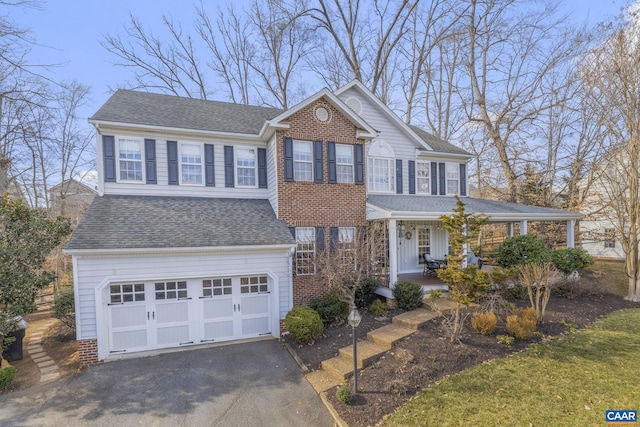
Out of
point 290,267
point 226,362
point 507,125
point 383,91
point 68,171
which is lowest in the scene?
point 226,362

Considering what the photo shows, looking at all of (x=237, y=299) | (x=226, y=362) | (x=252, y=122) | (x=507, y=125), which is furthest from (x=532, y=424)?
(x=507, y=125)

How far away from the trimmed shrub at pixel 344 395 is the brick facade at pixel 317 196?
14.8ft

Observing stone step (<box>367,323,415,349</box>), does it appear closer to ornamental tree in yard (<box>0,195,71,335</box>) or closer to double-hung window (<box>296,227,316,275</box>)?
double-hung window (<box>296,227,316,275</box>)

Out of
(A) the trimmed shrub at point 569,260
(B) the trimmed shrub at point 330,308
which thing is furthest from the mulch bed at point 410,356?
(A) the trimmed shrub at point 569,260

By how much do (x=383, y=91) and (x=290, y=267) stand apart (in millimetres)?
18510

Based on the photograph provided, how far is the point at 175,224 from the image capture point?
930 cm

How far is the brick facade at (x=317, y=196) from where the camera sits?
10.4m

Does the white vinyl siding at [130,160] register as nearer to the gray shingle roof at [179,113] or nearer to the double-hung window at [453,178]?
the gray shingle roof at [179,113]

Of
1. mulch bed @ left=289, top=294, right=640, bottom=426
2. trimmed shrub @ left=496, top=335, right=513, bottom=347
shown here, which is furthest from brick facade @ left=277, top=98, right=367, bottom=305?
trimmed shrub @ left=496, top=335, right=513, bottom=347

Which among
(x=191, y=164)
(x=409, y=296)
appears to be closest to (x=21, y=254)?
(x=191, y=164)

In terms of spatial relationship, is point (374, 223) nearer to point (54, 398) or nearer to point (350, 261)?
point (350, 261)

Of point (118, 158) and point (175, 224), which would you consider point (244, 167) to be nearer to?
point (175, 224)

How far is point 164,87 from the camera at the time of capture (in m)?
21.9

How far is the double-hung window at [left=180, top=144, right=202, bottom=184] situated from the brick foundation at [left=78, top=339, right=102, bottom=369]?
5635 millimetres
